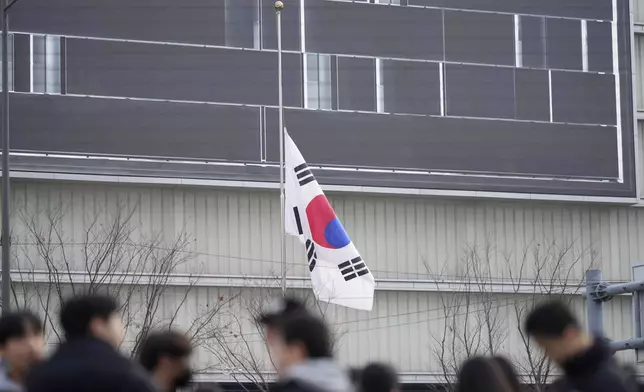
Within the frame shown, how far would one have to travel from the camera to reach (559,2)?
48156mm

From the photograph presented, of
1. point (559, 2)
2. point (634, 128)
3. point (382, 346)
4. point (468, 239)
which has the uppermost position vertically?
point (559, 2)

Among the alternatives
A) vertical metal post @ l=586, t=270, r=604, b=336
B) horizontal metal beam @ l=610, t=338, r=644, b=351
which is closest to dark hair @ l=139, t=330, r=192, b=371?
vertical metal post @ l=586, t=270, r=604, b=336

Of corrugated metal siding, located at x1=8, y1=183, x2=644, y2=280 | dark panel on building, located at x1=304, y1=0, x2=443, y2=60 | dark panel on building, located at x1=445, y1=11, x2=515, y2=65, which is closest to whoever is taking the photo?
corrugated metal siding, located at x1=8, y1=183, x2=644, y2=280

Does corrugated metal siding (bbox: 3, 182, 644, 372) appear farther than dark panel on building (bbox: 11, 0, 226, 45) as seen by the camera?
Yes

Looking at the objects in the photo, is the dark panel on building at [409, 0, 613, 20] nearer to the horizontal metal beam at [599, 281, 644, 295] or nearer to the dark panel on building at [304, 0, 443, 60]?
the dark panel on building at [304, 0, 443, 60]

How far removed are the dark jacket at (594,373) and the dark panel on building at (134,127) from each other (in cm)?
3400

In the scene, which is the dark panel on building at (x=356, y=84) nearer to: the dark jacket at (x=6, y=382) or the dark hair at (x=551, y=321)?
the dark jacket at (x=6, y=382)

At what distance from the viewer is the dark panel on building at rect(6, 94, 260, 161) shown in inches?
1650

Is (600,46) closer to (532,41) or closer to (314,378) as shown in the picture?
(532,41)

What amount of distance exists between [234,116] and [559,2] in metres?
11.2

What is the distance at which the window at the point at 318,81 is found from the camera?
44.8 metres

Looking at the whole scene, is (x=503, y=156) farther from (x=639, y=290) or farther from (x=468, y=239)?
(x=639, y=290)

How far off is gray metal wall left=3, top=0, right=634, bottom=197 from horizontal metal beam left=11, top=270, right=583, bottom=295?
2.83m

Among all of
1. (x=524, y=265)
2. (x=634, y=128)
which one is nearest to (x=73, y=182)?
(x=524, y=265)
